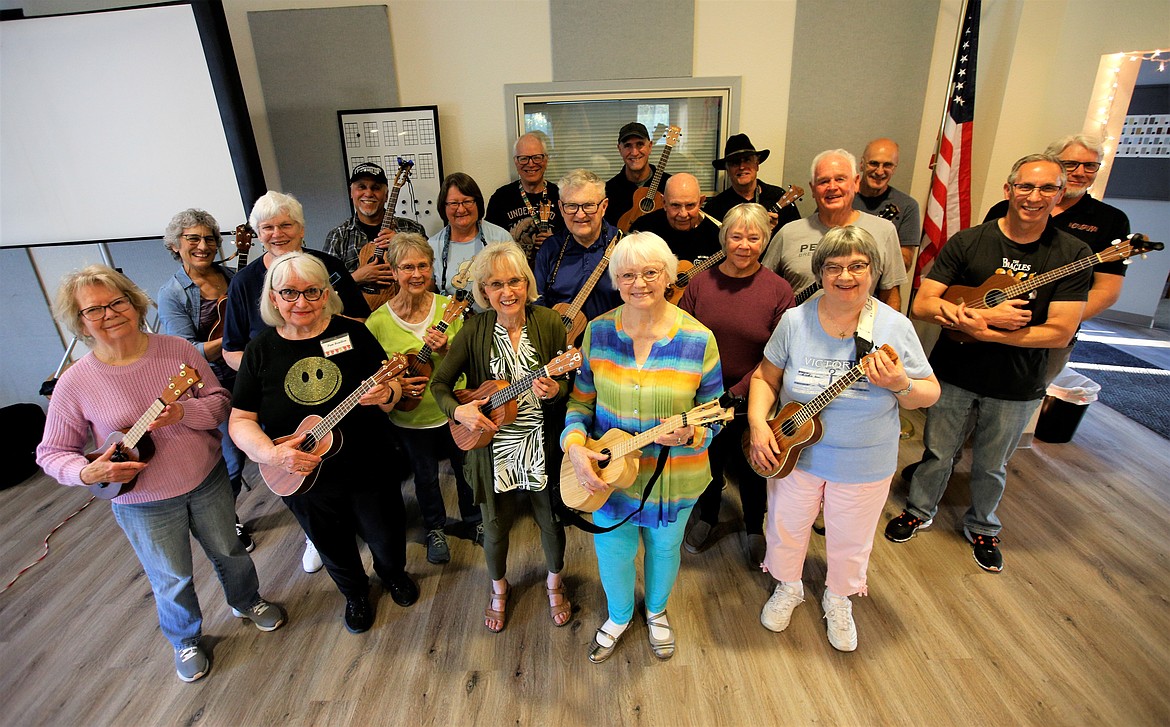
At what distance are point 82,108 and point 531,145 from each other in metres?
2.89

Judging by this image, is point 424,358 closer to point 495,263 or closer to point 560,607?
point 495,263

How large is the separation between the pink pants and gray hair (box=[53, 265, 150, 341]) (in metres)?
2.61

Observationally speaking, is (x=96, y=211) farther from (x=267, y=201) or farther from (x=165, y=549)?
(x=165, y=549)

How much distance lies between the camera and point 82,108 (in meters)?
3.41

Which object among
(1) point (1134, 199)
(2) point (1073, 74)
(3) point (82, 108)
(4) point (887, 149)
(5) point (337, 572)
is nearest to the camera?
(5) point (337, 572)

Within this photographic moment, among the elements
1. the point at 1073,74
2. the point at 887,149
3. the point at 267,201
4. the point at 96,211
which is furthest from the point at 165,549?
the point at 1073,74

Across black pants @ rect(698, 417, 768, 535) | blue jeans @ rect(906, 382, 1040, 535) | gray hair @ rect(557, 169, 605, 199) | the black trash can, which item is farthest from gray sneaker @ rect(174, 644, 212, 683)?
the black trash can

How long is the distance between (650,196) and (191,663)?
3.29m

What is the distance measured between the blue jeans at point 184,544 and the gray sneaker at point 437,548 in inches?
32.2

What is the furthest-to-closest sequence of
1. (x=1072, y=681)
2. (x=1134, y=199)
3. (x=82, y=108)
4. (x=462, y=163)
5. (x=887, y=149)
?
(x=1134, y=199)
(x=462, y=163)
(x=82, y=108)
(x=887, y=149)
(x=1072, y=681)

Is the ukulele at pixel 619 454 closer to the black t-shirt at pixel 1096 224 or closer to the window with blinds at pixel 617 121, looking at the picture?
the black t-shirt at pixel 1096 224

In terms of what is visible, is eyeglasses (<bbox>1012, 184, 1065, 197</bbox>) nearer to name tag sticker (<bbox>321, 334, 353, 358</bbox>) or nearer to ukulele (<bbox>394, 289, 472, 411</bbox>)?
ukulele (<bbox>394, 289, 472, 411</bbox>)

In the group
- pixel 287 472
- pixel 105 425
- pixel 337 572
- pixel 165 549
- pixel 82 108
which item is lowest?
pixel 337 572

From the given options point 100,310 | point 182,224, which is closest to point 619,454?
point 100,310
